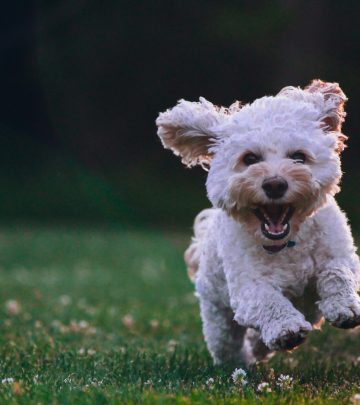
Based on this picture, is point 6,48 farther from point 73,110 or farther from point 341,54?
point 341,54

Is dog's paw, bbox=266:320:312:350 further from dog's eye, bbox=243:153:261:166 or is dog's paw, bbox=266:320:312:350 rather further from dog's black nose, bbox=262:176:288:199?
dog's eye, bbox=243:153:261:166

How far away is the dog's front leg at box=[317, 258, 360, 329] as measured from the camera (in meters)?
4.75

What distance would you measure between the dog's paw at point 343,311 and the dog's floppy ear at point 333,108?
0.93m

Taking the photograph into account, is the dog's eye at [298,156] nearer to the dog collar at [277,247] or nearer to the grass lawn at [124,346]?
the dog collar at [277,247]

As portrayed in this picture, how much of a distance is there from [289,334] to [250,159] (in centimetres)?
98

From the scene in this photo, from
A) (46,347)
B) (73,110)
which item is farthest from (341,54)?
(46,347)

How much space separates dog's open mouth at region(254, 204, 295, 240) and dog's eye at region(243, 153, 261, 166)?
0.25 meters

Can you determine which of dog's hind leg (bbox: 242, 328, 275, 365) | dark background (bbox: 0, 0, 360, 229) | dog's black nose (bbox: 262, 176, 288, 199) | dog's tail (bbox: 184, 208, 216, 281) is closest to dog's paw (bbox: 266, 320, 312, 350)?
dog's black nose (bbox: 262, 176, 288, 199)

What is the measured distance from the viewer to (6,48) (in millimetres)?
28688

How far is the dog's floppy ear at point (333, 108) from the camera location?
531cm

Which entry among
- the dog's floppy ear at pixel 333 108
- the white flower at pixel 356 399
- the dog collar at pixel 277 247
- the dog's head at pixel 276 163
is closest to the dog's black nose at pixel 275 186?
the dog's head at pixel 276 163

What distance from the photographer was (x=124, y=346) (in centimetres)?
709

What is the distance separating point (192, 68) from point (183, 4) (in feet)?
6.44

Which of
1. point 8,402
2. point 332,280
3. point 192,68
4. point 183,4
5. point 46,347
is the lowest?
point 8,402
